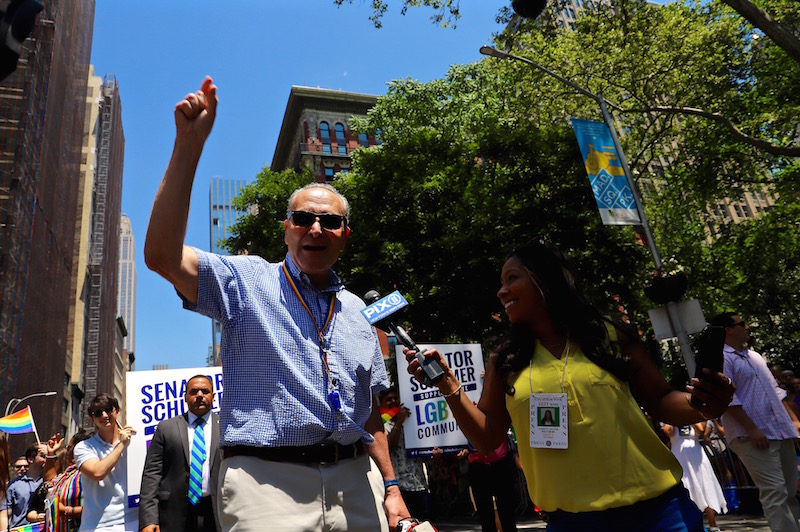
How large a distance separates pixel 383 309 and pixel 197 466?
9.31 ft

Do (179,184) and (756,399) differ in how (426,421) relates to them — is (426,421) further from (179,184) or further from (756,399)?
(179,184)

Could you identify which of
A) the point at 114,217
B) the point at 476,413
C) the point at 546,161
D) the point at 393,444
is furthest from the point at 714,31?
the point at 114,217

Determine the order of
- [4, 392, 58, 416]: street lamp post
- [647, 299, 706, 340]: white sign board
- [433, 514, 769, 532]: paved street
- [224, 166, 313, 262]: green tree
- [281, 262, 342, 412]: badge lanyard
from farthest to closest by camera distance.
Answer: [4, 392, 58, 416]: street lamp post → [224, 166, 313, 262]: green tree → [647, 299, 706, 340]: white sign board → [433, 514, 769, 532]: paved street → [281, 262, 342, 412]: badge lanyard

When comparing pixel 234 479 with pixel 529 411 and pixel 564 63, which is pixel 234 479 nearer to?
pixel 529 411

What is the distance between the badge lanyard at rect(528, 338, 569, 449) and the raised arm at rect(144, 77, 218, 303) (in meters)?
1.40

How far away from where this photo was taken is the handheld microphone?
2162mm

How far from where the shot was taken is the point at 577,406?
2195mm

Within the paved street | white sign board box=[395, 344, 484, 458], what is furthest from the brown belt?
the paved street

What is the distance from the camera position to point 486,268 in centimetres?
1628

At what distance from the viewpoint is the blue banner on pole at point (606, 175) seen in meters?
11.5

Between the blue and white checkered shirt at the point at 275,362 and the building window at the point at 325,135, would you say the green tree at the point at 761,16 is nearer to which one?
the blue and white checkered shirt at the point at 275,362

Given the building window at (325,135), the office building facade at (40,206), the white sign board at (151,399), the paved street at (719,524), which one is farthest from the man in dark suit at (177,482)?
the building window at (325,135)

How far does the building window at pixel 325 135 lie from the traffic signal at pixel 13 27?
135ft

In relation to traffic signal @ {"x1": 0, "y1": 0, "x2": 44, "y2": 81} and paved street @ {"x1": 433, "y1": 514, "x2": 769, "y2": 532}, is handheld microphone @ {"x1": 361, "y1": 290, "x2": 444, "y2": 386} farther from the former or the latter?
paved street @ {"x1": 433, "y1": 514, "x2": 769, "y2": 532}
